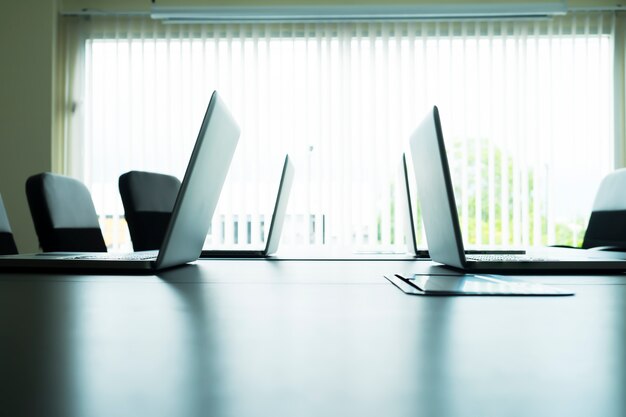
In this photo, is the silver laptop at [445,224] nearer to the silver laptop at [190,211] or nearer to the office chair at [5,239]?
the silver laptop at [190,211]

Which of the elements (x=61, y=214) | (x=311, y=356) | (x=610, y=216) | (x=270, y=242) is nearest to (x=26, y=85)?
(x=61, y=214)

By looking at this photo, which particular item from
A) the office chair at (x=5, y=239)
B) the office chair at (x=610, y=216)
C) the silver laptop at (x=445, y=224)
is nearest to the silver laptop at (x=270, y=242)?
the office chair at (x=5, y=239)

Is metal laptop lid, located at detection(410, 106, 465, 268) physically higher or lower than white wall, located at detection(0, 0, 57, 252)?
lower

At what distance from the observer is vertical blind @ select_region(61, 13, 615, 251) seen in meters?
4.19

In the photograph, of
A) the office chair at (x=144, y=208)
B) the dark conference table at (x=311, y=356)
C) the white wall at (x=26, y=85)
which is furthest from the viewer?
the white wall at (x=26, y=85)

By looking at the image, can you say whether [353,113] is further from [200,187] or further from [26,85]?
[200,187]

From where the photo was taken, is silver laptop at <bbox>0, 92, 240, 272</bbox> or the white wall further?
the white wall

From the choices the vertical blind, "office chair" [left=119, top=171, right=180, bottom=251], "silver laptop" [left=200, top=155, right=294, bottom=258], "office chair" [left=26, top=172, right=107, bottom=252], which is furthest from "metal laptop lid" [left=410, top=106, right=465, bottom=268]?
the vertical blind

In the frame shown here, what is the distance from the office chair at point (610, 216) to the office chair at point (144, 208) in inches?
80.1

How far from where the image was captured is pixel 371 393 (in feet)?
0.80

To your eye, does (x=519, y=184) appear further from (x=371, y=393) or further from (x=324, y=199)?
(x=371, y=393)

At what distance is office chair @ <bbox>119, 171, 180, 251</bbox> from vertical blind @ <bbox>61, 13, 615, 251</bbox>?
5.17ft

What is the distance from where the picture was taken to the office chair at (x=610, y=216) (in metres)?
2.57

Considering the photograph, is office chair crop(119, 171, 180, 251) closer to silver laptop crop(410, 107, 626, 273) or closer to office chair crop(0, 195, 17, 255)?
office chair crop(0, 195, 17, 255)
